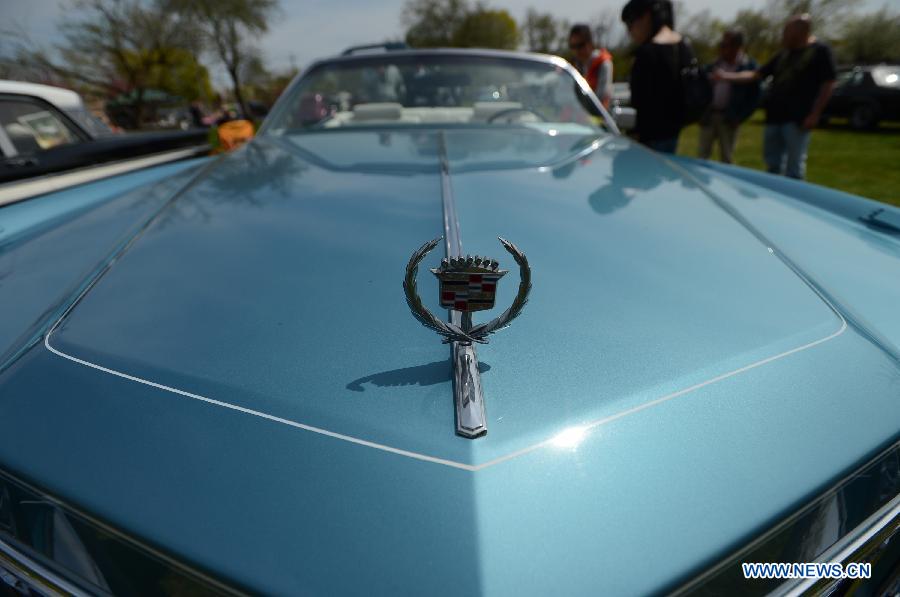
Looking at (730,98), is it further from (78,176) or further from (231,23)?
(231,23)

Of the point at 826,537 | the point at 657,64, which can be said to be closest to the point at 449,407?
the point at 826,537

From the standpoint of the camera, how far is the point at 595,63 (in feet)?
14.7

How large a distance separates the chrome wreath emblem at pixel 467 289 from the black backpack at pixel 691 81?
3.19 metres

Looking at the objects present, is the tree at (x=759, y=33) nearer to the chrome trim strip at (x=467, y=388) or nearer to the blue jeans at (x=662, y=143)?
the blue jeans at (x=662, y=143)

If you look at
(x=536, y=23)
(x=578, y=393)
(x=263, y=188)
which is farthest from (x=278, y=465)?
(x=536, y=23)

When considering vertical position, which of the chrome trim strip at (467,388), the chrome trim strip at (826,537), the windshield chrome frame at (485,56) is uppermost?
the windshield chrome frame at (485,56)

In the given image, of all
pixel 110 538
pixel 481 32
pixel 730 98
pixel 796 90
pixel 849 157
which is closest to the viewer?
pixel 110 538

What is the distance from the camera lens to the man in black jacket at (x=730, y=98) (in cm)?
497

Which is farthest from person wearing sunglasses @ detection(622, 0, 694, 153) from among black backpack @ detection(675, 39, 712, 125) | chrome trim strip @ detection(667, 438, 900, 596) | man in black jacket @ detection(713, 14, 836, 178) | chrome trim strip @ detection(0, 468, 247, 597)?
chrome trim strip @ detection(0, 468, 247, 597)

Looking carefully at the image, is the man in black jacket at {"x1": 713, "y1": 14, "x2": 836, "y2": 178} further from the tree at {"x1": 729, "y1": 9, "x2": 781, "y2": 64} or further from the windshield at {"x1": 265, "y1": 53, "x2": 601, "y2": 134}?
the tree at {"x1": 729, "y1": 9, "x2": 781, "y2": 64}

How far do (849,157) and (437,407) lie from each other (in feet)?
34.2

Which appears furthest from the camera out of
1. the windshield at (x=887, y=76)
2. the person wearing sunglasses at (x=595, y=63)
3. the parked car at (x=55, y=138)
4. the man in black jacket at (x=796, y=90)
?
the windshield at (x=887, y=76)

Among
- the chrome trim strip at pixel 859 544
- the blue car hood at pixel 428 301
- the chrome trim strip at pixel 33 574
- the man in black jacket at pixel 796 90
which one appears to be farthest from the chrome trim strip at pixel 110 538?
the man in black jacket at pixel 796 90

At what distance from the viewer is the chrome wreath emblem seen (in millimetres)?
783
